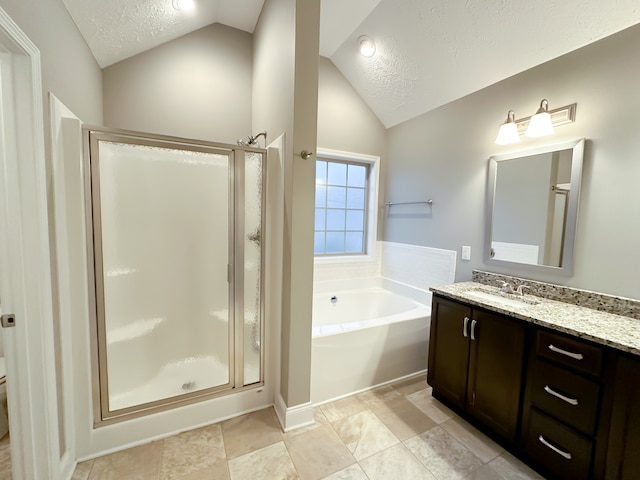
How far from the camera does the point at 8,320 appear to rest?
3.51 ft

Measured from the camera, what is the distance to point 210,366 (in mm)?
1864

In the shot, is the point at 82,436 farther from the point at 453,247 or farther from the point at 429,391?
the point at 453,247

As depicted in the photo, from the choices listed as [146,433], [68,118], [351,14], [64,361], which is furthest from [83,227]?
[351,14]

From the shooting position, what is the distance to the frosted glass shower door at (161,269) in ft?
5.09

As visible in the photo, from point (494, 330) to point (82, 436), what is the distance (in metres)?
2.42

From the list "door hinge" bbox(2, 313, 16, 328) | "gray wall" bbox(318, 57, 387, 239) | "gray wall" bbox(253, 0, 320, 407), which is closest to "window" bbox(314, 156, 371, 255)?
"gray wall" bbox(318, 57, 387, 239)

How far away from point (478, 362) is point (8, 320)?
2.39 meters

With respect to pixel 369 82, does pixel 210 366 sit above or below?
below

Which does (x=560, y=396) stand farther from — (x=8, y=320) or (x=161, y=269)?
(x=8, y=320)

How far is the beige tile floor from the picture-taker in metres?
1.42

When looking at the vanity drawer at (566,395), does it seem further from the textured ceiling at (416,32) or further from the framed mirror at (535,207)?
the textured ceiling at (416,32)

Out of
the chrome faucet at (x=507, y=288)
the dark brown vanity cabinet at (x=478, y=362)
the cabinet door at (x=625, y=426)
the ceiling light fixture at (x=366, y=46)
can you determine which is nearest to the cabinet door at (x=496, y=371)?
the dark brown vanity cabinet at (x=478, y=362)

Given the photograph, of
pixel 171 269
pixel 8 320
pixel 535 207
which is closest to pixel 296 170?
pixel 171 269

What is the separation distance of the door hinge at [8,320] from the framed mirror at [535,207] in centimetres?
288
